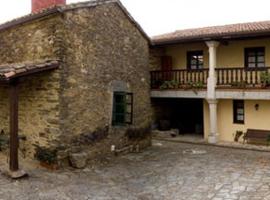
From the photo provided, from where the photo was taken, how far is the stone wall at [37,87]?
35.1 ft

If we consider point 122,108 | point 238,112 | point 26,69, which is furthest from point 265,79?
point 26,69

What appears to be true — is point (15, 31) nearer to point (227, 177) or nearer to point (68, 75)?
point (68, 75)

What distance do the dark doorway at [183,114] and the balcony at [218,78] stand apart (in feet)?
5.37

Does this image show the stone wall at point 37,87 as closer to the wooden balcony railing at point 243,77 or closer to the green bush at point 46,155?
the green bush at point 46,155

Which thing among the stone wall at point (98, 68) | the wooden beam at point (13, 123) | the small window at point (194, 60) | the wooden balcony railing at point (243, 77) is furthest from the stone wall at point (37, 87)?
the small window at point (194, 60)

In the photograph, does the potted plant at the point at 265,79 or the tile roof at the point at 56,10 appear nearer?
the tile roof at the point at 56,10

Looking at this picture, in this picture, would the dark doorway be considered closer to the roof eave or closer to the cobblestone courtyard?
the roof eave

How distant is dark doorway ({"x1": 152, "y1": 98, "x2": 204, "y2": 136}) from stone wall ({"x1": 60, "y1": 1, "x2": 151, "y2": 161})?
440cm

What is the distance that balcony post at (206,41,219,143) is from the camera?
15953 mm

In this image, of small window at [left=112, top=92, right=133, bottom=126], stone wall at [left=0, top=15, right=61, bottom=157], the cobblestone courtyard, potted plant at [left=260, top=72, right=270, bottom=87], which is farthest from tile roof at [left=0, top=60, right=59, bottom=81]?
potted plant at [left=260, top=72, right=270, bottom=87]

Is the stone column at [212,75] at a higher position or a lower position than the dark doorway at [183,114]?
higher

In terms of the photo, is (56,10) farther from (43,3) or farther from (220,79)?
(220,79)

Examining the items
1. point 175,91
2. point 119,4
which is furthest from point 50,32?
point 175,91

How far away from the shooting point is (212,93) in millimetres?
15945
